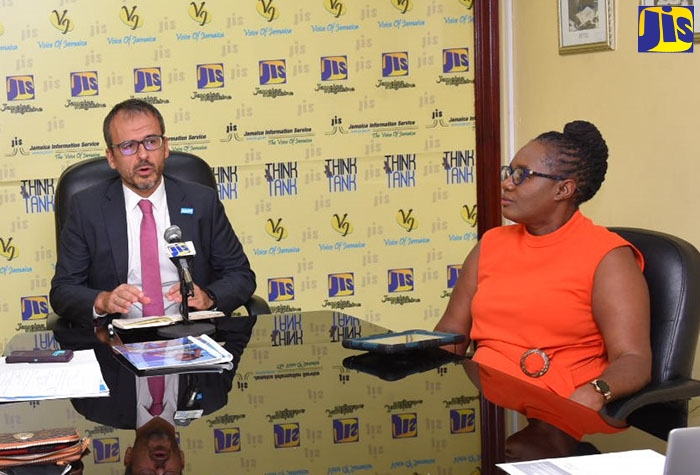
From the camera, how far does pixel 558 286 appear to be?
245cm

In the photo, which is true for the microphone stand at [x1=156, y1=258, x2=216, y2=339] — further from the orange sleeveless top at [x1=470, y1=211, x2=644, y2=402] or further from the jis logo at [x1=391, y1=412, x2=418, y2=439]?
the jis logo at [x1=391, y1=412, x2=418, y2=439]

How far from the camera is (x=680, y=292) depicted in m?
2.34

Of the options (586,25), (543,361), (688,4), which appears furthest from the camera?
(586,25)

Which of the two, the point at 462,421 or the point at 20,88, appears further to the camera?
the point at 20,88

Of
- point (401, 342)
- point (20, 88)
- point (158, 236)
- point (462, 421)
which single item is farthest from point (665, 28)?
point (20, 88)

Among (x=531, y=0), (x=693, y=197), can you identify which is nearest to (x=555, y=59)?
(x=531, y=0)

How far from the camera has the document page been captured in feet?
4.69

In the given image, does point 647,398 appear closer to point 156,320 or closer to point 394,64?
point 156,320

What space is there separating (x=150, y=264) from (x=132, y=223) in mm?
174

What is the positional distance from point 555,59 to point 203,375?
8.30 feet

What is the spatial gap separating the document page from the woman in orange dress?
693 millimetres

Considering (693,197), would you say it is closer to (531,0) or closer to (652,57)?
(652,57)

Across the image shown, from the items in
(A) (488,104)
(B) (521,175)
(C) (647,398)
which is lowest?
(C) (647,398)

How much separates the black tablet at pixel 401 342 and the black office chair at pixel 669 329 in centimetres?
41
